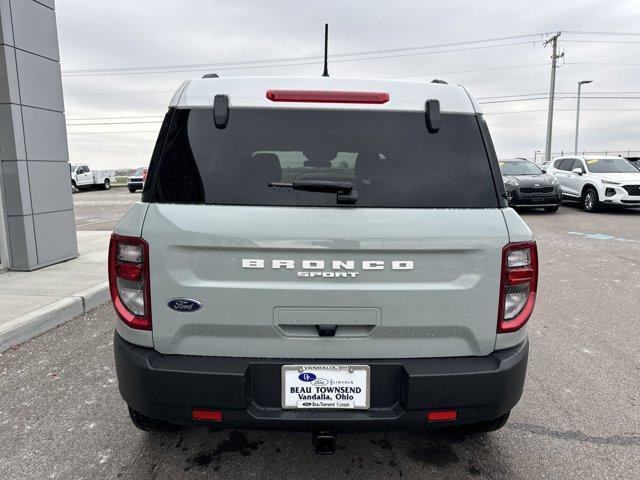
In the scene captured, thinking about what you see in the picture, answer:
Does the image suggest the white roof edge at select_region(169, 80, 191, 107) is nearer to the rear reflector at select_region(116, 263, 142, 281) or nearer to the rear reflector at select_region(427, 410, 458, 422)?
the rear reflector at select_region(116, 263, 142, 281)

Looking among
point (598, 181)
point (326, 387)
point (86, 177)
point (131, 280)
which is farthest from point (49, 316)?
point (86, 177)

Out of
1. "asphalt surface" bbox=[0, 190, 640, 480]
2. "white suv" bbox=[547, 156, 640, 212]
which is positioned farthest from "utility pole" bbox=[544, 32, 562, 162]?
"asphalt surface" bbox=[0, 190, 640, 480]

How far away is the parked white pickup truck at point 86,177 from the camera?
32.8m

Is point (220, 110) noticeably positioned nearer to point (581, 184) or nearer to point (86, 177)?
point (581, 184)

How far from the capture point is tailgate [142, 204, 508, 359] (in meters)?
1.96

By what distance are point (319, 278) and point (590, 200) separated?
15645 millimetres

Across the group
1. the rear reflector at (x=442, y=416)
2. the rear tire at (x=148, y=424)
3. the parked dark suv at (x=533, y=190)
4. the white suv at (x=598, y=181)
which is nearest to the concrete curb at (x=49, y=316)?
the rear tire at (x=148, y=424)

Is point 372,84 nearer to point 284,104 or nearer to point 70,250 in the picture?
point 284,104

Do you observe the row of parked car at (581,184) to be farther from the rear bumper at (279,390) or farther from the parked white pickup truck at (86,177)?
the parked white pickup truck at (86,177)

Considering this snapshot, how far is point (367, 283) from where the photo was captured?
1990mm

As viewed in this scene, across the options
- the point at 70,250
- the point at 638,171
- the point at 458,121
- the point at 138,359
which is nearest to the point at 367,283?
the point at 458,121

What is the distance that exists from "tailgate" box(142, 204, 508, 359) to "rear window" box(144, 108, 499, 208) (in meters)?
0.09

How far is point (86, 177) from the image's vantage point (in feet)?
110

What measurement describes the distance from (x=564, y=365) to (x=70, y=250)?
6923 millimetres
